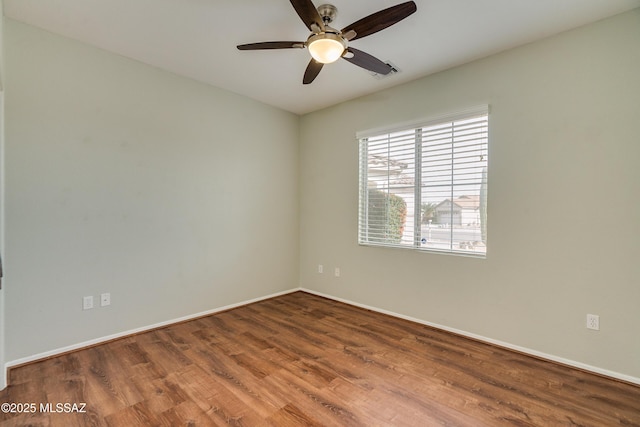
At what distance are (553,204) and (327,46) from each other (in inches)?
87.2

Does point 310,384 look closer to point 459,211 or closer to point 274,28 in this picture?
point 459,211

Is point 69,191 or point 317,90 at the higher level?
point 317,90

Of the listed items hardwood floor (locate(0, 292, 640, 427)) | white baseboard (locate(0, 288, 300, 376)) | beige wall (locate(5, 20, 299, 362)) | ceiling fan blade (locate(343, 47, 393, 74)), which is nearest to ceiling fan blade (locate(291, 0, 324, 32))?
ceiling fan blade (locate(343, 47, 393, 74))

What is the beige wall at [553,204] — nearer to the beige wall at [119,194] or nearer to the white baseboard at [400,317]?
the white baseboard at [400,317]

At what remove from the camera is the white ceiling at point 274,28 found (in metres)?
2.14

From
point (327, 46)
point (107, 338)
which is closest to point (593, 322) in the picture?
point (327, 46)

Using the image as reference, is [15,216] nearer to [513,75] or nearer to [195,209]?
[195,209]

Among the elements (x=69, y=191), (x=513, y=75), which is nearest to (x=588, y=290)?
(x=513, y=75)

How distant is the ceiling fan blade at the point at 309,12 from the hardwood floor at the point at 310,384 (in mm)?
2408

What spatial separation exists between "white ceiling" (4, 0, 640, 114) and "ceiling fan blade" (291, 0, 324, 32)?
379 millimetres

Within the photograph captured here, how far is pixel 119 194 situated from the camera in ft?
9.32

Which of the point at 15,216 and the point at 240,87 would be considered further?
the point at 240,87

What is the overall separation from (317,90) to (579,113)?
8.29 ft

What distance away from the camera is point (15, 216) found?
7.64ft
